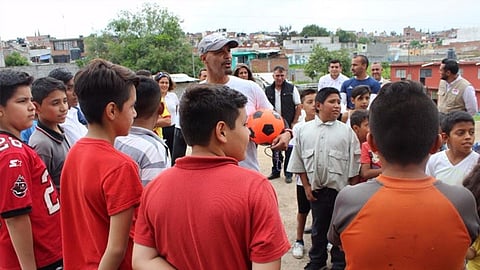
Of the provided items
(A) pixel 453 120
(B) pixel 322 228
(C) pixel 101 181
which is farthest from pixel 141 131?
(A) pixel 453 120

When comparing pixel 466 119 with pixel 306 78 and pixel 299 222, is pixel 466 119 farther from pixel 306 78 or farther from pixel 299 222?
pixel 306 78

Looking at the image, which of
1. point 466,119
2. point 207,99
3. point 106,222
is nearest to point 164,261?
point 106,222

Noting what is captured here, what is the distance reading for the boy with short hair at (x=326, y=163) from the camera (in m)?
3.91

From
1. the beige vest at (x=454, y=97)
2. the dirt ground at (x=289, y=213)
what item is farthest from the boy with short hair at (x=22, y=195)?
the beige vest at (x=454, y=97)

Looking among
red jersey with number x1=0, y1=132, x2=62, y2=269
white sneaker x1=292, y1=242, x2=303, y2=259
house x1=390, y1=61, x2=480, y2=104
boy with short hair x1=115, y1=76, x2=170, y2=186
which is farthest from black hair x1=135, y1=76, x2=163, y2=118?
house x1=390, y1=61, x2=480, y2=104

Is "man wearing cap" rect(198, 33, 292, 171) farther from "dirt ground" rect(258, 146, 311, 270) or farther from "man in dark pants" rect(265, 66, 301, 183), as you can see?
"man in dark pants" rect(265, 66, 301, 183)

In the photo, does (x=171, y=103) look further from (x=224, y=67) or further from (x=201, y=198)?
(x=201, y=198)

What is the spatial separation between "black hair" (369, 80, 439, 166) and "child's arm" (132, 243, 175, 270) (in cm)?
102

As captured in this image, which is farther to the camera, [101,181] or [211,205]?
[101,181]

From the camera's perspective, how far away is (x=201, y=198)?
156 centimetres

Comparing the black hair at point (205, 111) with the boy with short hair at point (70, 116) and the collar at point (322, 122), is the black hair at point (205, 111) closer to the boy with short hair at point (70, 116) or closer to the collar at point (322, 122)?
the boy with short hair at point (70, 116)

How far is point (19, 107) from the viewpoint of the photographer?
2.62 metres

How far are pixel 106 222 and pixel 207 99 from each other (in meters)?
0.79

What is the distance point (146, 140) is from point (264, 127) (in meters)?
1.05
